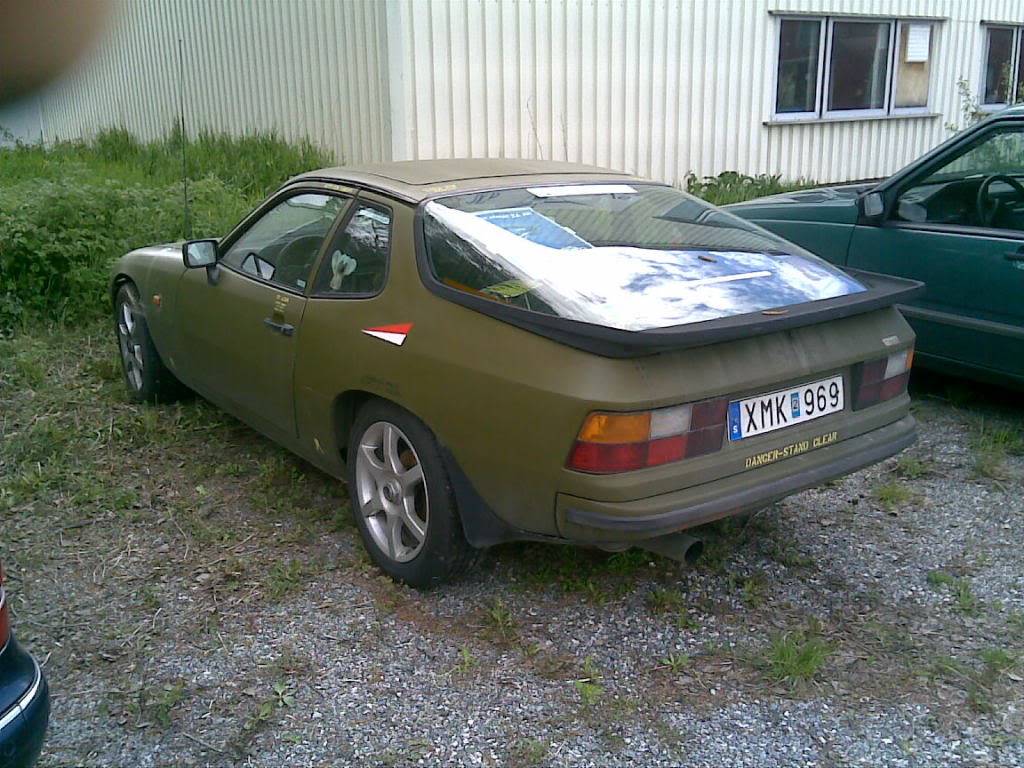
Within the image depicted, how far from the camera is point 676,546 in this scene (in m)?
3.24

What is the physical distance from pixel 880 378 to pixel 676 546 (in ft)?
3.27

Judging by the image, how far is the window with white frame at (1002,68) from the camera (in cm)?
1335

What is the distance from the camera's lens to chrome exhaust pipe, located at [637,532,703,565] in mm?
3230

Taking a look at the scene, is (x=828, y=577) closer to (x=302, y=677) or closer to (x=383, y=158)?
(x=302, y=677)

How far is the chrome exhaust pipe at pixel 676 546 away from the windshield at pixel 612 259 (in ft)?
2.37

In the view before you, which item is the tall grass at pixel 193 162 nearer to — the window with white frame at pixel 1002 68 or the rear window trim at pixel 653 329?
the rear window trim at pixel 653 329

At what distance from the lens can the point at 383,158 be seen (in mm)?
8656

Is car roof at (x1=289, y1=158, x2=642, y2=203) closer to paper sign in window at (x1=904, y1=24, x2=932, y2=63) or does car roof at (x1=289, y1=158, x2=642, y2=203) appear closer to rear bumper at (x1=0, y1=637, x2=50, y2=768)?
rear bumper at (x1=0, y1=637, x2=50, y2=768)

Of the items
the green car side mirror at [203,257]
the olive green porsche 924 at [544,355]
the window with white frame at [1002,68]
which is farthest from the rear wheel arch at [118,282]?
the window with white frame at [1002,68]

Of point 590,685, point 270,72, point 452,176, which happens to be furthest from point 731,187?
point 590,685

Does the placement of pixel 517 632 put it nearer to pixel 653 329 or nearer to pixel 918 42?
pixel 653 329

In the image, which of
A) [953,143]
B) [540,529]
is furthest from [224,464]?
[953,143]

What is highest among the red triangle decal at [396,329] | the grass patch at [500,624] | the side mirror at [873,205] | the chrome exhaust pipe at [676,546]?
the side mirror at [873,205]

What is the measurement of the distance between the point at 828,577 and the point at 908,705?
79 centimetres
